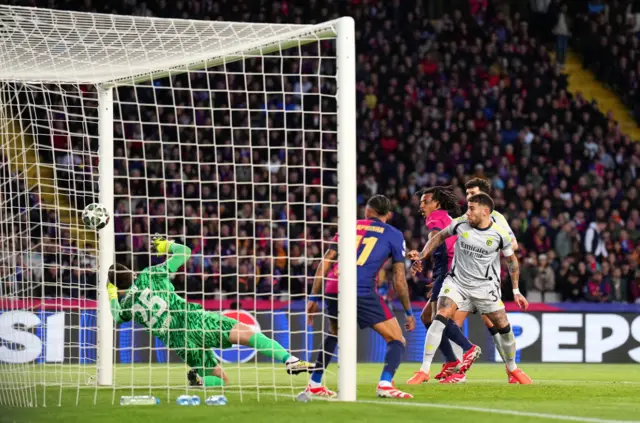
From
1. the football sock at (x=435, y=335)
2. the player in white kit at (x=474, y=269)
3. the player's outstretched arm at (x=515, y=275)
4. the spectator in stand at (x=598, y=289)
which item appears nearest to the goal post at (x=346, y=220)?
the player in white kit at (x=474, y=269)

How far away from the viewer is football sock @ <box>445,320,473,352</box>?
530 inches

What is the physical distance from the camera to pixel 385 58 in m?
27.5

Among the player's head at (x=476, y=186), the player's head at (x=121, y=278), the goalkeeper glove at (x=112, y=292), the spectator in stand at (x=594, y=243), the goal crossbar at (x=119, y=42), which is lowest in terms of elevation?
the goalkeeper glove at (x=112, y=292)

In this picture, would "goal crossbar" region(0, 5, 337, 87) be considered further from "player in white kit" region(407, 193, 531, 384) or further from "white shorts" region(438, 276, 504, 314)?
"white shorts" region(438, 276, 504, 314)

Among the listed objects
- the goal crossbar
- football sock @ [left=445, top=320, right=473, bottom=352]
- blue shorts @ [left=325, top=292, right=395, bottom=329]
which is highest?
the goal crossbar

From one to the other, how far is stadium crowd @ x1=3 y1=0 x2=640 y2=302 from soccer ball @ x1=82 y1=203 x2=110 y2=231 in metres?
8.18

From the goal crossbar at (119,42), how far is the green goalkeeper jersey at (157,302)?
184 centimetres

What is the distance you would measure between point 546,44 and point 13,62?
72.1 ft

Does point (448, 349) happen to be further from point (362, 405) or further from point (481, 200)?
point (362, 405)

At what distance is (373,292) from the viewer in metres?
10.8

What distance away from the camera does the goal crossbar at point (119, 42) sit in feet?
32.7

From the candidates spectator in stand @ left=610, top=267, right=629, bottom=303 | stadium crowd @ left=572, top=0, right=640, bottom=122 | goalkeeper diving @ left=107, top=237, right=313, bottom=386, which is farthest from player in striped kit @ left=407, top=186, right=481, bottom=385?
stadium crowd @ left=572, top=0, right=640, bottom=122

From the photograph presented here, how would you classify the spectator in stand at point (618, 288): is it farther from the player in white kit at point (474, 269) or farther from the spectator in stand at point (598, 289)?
the player in white kit at point (474, 269)

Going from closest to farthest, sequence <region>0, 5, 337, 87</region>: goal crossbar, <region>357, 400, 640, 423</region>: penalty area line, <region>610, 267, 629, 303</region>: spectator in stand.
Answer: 1. <region>357, 400, 640, 423</region>: penalty area line
2. <region>0, 5, 337, 87</region>: goal crossbar
3. <region>610, 267, 629, 303</region>: spectator in stand
